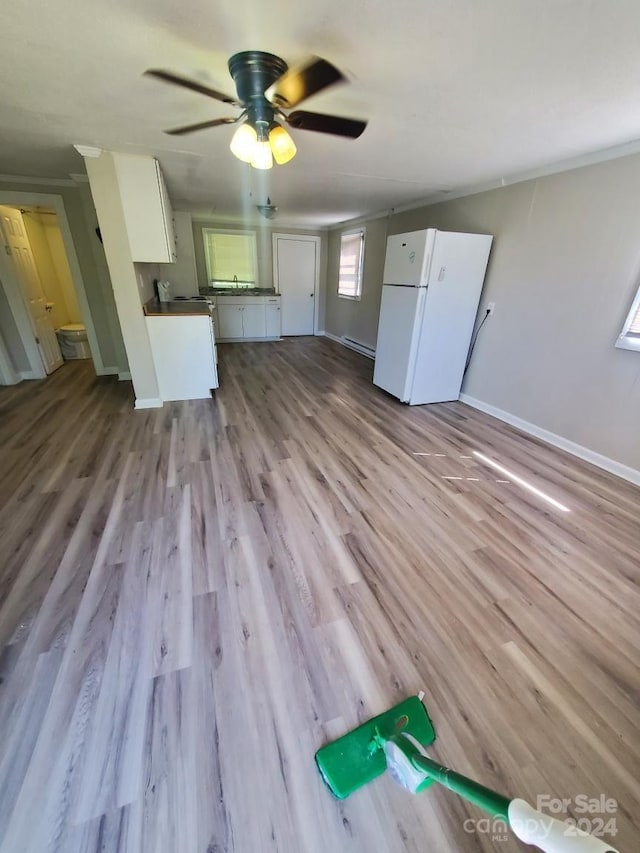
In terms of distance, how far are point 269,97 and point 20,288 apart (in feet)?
13.2

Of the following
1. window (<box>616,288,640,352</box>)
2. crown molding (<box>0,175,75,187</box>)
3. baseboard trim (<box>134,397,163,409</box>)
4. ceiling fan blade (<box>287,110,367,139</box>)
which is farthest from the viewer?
crown molding (<box>0,175,75,187</box>)

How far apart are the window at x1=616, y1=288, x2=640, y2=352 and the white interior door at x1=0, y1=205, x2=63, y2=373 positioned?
6.00m

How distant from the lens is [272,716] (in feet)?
3.71

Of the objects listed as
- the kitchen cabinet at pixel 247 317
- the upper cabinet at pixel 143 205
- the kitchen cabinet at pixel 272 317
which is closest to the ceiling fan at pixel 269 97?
the upper cabinet at pixel 143 205

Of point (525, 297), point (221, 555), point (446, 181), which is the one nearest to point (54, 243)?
point (446, 181)

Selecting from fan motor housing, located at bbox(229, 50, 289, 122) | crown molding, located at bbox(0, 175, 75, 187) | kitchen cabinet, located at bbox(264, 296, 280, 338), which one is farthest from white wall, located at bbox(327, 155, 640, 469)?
crown molding, located at bbox(0, 175, 75, 187)

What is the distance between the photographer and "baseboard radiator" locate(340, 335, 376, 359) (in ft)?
18.7

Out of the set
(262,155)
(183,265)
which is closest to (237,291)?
(183,265)

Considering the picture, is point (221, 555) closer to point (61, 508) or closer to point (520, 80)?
point (61, 508)

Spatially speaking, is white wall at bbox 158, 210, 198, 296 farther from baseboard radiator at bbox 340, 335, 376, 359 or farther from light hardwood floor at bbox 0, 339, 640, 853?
light hardwood floor at bbox 0, 339, 640, 853

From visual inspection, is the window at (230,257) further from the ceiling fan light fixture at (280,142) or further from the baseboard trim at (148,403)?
the ceiling fan light fixture at (280,142)

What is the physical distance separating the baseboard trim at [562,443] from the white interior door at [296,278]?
433 centimetres

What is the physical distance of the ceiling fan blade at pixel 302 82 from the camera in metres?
1.28

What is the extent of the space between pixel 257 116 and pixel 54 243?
5.70 metres
